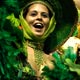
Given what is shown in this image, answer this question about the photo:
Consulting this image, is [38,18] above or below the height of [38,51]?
above

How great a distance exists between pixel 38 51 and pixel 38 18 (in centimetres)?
22

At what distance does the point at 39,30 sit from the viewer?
143 inches

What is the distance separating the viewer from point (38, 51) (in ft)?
12.0

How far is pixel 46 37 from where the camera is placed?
3.71 m

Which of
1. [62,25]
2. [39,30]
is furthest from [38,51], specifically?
[62,25]

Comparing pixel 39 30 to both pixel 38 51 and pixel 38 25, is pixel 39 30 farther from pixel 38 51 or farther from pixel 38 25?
pixel 38 51

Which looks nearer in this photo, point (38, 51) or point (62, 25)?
point (38, 51)

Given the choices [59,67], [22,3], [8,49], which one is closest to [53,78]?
[59,67]

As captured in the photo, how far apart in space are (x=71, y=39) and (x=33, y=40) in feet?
1.71

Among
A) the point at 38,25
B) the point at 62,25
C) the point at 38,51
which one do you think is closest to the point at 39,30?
the point at 38,25

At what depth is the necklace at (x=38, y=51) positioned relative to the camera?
359cm

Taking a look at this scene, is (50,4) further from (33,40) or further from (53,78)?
(53,78)

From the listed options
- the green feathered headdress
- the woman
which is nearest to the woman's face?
the woman

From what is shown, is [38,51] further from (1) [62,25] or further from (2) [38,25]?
(1) [62,25]
